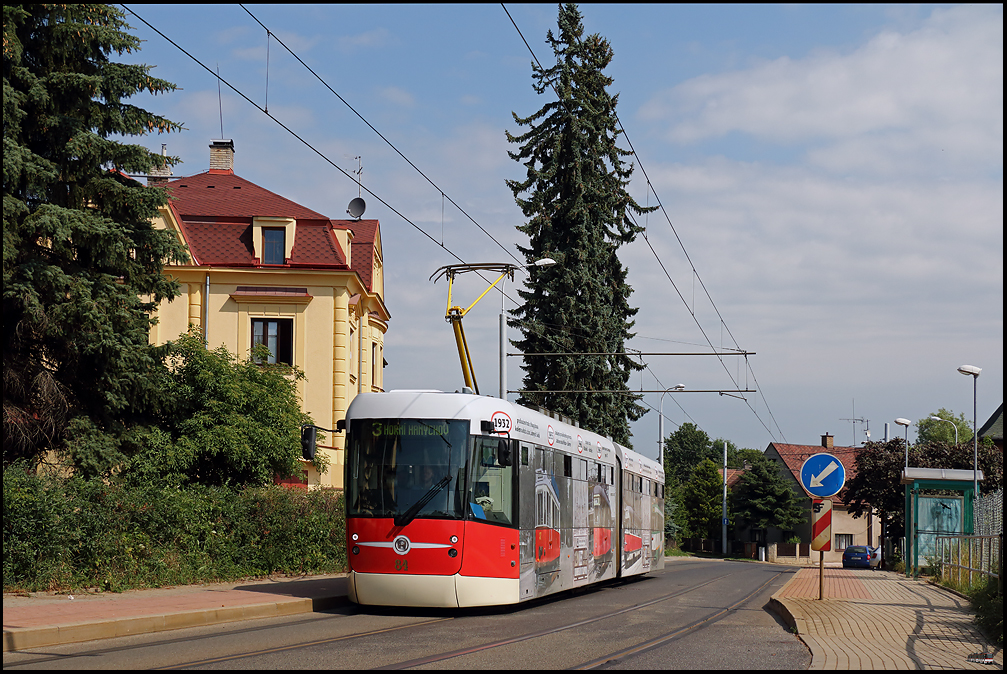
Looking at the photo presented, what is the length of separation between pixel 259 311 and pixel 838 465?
2127 centimetres

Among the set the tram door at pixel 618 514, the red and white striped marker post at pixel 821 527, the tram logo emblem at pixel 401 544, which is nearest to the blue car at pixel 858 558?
the tram door at pixel 618 514

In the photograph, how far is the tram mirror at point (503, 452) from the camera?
15.0 metres

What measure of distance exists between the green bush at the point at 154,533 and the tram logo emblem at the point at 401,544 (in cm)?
519

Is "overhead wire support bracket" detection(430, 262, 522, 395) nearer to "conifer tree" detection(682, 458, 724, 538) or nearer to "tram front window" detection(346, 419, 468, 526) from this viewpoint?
"tram front window" detection(346, 419, 468, 526)

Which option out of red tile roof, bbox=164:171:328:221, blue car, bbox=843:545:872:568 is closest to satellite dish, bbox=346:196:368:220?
red tile roof, bbox=164:171:328:221

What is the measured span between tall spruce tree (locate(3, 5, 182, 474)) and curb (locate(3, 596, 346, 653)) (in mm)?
5921

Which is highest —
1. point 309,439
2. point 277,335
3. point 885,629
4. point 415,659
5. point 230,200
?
point 230,200

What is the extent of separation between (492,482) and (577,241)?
24.5m

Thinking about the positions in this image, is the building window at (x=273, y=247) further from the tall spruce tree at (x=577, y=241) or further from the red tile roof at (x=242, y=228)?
the tall spruce tree at (x=577, y=241)

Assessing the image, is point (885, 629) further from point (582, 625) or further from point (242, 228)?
point (242, 228)

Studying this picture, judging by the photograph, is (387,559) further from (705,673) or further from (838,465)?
(838,465)

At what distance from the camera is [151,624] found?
1280cm

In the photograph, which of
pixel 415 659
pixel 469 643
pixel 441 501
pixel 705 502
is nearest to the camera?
pixel 415 659

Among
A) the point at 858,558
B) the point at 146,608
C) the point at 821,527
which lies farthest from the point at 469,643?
the point at 858,558
